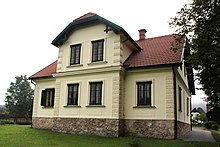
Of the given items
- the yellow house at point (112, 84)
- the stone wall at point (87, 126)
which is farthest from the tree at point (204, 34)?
the stone wall at point (87, 126)

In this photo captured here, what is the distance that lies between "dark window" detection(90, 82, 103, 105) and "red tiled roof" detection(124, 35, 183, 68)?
2372 mm

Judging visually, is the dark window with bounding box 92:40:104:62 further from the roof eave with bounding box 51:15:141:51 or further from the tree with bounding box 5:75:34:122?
→ the tree with bounding box 5:75:34:122

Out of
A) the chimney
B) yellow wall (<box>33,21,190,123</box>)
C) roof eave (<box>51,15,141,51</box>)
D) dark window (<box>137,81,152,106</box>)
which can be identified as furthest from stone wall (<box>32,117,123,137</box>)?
the chimney

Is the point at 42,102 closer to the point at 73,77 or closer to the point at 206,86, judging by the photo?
→ the point at 73,77

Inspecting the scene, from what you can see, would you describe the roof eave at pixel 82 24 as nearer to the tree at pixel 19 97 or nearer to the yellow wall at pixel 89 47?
→ the yellow wall at pixel 89 47

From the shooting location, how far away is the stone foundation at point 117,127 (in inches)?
528

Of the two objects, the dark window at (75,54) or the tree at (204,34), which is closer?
the tree at (204,34)

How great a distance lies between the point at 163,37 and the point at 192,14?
8447 millimetres

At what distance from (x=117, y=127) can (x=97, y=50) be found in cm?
551

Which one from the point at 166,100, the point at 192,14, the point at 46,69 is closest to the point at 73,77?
the point at 46,69

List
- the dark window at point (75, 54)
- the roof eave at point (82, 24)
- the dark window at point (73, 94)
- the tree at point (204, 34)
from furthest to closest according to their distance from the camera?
the dark window at point (75, 54)
the dark window at point (73, 94)
the roof eave at point (82, 24)
the tree at point (204, 34)

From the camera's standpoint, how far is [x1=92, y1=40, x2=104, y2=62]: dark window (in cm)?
1602

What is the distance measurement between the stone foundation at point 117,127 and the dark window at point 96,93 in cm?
119

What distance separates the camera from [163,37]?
754 inches
